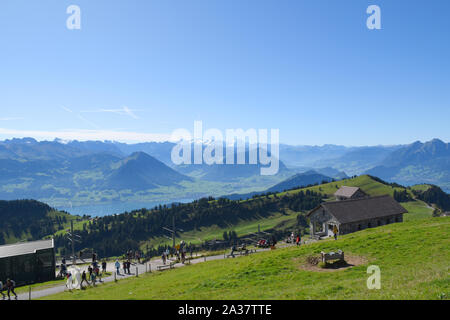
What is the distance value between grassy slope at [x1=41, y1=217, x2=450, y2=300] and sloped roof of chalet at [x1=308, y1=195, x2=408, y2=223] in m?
31.1

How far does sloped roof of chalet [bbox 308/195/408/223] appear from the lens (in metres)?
69.7

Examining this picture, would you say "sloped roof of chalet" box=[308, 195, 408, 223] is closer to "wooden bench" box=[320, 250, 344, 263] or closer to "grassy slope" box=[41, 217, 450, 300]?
"grassy slope" box=[41, 217, 450, 300]

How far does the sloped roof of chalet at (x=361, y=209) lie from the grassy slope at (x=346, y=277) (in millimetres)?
31114

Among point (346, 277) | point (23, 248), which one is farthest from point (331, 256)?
point (23, 248)

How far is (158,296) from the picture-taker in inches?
979

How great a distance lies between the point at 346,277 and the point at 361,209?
53.2 meters

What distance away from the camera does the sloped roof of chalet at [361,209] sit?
69688mm

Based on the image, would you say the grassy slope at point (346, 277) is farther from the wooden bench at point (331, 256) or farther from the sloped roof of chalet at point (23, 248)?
the sloped roof of chalet at point (23, 248)

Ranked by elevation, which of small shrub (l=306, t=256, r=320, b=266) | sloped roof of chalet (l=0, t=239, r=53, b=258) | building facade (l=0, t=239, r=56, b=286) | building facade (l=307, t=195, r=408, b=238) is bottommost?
building facade (l=0, t=239, r=56, b=286)

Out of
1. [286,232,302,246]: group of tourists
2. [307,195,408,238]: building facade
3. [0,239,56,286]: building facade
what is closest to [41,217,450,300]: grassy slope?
[286,232,302,246]: group of tourists

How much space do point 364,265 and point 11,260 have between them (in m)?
56.0

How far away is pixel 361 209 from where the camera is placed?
7212cm
